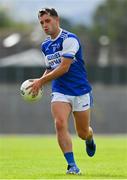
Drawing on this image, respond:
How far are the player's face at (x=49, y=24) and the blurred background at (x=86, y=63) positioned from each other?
2449 cm

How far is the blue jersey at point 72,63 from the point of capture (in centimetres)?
1261

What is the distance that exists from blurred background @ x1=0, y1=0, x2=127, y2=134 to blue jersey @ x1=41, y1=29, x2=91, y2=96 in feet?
79.3

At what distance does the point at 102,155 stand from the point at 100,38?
93.0 feet

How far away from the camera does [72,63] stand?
41.8 ft

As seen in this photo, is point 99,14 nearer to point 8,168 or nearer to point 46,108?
point 46,108

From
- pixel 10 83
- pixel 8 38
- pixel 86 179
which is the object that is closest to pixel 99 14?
pixel 8 38

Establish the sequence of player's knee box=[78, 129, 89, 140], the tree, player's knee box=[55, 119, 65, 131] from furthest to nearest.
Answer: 1. the tree
2. player's knee box=[78, 129, 89, 140]
3. player's knee box=[55, 119, 65, 131]

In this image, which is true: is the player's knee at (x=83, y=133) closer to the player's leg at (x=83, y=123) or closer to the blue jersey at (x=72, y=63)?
the player's leg at (x=83, y=123)

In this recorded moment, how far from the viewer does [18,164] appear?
1475cm

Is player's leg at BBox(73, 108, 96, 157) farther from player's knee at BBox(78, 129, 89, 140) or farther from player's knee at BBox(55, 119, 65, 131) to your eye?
player's knee at BBox(55, 119, 65, 131)

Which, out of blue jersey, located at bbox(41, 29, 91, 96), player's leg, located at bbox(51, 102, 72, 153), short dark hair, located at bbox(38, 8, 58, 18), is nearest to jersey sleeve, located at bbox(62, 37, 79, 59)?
blue jersey, located at bbox(41, 29, 91, 96)

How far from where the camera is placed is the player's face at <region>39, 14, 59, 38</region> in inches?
489

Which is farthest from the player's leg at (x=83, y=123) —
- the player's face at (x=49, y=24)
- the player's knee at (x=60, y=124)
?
the player's face at (x=49, y=24)

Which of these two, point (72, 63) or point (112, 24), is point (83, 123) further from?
point (112, 24)
